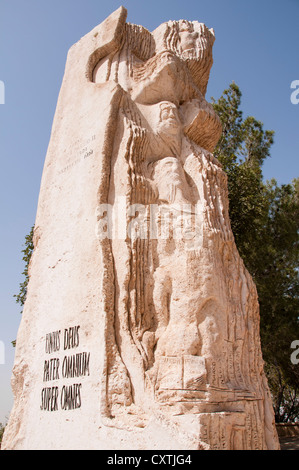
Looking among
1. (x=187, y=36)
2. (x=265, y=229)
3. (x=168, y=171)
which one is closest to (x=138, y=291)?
(x=168, y=171)

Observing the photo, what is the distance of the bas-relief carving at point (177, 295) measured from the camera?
3502 mm

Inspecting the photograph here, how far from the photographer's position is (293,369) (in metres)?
13.4

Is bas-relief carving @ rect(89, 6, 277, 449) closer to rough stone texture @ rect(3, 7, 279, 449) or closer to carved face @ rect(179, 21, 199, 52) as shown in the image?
rough stone texture @ rect(3, 7, 279, 449)

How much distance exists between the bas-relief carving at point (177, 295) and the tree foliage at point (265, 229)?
16.9 feet

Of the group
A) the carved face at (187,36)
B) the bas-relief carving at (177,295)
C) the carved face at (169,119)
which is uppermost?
the carved face at (187,36)

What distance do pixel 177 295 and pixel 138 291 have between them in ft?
1.14

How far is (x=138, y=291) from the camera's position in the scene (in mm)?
3992

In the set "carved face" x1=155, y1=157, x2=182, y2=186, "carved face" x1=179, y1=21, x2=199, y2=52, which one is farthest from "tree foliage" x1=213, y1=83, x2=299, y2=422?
"carved face" x1=155, y1=157, x2=182, y2=186

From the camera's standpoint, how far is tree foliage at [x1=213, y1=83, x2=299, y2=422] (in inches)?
402

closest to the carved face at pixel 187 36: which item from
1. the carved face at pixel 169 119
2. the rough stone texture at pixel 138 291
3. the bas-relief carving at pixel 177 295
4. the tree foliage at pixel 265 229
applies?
the rough stone texture at pixel 138 291

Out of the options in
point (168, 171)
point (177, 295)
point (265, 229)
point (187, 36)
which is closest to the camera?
point (177, 295)

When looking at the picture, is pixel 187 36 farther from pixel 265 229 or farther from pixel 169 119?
pixel 265 229

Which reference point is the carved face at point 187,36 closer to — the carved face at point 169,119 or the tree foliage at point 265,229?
the carved face at point 169,119
